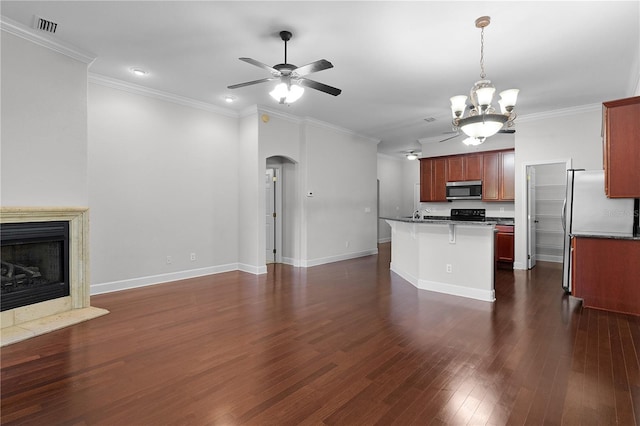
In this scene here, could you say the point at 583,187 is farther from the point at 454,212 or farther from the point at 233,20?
the point at 233,20

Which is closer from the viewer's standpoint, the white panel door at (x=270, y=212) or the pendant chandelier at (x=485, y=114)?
the pendant chandelier at (x=485, y=114)

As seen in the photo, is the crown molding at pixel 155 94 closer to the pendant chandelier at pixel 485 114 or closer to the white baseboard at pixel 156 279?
the white baseboard at pixel 156 279

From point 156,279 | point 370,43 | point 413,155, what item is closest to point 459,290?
point 370,43

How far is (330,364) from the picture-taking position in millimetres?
2590

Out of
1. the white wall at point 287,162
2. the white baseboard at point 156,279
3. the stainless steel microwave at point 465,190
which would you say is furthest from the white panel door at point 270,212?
the stainless steel microwave at point 465,190

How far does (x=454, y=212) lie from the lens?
27.0ft

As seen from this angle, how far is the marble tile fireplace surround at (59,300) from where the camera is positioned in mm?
3256

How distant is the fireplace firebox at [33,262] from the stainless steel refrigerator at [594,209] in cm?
635

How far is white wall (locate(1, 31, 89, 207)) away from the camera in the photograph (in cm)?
334

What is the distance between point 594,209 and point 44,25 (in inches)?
263

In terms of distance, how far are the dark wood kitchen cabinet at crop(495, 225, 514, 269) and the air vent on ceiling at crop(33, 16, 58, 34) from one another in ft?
24.8

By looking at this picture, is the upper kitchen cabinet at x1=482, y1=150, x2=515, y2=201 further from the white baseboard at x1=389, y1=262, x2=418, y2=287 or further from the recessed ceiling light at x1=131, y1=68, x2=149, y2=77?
the recessed ceiling light at x1=131, y1=68, x2=149, y2=77

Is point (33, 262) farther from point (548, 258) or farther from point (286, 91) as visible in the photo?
point (548, 258)

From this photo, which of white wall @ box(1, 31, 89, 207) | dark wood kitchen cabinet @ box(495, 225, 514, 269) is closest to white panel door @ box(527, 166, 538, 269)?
dark wood kitchen cabinet @ box(495, 225, 514, 269)
